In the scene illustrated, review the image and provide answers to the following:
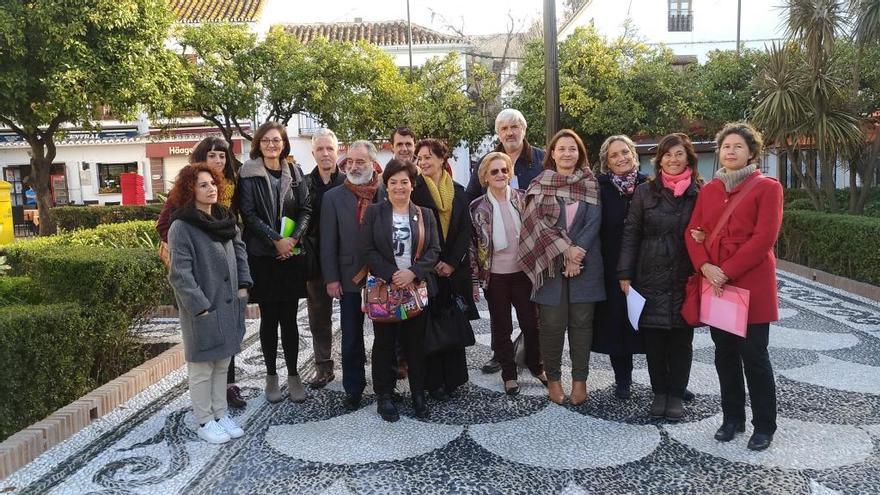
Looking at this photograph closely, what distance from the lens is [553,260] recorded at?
4031 mm

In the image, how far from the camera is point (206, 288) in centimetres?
364

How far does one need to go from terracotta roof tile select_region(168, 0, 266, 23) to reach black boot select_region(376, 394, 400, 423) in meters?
23.8

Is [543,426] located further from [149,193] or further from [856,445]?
[149,193]

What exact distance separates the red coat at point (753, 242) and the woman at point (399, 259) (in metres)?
1.64

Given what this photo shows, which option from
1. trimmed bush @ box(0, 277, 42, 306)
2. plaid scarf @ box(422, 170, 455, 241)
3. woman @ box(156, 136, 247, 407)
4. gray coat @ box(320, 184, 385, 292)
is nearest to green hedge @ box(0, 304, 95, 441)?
woman @ box(156, 136, 247, 407)

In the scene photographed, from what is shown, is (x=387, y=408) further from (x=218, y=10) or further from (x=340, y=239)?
(x=218, y=10)

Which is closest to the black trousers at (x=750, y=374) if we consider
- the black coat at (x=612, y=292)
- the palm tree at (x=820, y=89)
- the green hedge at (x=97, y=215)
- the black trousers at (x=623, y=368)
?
the black coat at (x=612, y=292)

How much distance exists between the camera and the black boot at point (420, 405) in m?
4.06

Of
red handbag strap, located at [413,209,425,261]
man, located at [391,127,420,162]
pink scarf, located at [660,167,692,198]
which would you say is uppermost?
man, located at [391,127,420,162]

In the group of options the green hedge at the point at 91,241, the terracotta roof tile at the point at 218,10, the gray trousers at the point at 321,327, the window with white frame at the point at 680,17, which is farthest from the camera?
the window with white frame at the point at 680,17

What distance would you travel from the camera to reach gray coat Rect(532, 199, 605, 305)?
4004 millimetres

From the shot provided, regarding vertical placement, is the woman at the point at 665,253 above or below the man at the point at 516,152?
below

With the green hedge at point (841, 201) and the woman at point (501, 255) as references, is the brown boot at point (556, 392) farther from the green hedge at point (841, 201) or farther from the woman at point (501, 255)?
the green hedge at point (841, 201)

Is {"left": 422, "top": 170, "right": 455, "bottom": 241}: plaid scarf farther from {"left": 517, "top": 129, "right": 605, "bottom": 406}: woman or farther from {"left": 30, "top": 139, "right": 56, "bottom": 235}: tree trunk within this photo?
{"left": 30, "top": 139, "right": 56, "bottom": 235}: tree trunk
